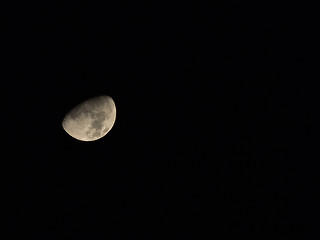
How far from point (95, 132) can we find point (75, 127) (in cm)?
29

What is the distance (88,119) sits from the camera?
3256 millimetres

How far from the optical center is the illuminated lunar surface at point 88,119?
10.6 feet

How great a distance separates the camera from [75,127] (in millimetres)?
3289

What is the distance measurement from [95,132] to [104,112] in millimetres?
330

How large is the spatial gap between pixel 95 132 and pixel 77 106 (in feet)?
1.55

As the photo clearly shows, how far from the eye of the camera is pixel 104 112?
3.41 metres

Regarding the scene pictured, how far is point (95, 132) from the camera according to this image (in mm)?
3414

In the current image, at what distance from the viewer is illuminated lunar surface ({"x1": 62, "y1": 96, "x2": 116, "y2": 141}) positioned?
3.23m

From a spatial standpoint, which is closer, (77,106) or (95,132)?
(77,106)

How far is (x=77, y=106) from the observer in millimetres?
3209

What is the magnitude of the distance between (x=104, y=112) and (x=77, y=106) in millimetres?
395
